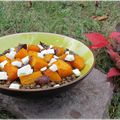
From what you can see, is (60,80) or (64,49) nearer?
(60,80)

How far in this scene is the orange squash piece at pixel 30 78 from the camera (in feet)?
6.72

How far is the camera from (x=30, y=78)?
2.05 metres

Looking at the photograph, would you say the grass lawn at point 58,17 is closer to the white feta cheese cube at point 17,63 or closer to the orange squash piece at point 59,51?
the orange squash piece at point 59,51

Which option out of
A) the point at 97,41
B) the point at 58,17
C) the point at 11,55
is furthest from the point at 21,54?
the point at 58,17

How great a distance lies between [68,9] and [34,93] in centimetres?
161

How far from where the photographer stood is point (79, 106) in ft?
7.42

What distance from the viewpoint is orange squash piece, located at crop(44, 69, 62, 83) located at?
6.79ft

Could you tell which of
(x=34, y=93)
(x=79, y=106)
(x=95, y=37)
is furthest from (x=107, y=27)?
A: (x=34, y=93)

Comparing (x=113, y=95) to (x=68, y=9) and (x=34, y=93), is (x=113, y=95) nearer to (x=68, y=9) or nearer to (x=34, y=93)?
(x=34, y=93)

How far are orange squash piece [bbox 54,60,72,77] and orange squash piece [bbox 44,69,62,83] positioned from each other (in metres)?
0.03

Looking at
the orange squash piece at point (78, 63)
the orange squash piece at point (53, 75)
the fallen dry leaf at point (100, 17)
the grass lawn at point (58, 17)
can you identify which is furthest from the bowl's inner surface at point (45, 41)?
the fallen dry leaf at point (100, 17)

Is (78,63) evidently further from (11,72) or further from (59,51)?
(11,72)

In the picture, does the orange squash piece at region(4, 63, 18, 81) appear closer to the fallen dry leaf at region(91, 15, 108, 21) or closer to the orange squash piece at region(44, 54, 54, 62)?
the orange squash piece at region(44, 54, 54, 62)

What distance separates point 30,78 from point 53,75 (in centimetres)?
13
